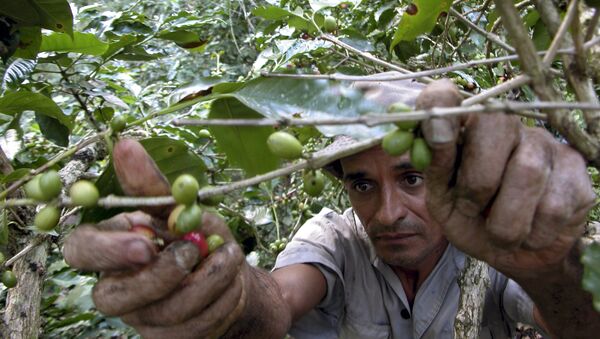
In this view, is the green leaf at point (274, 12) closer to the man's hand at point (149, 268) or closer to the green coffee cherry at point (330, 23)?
the green coffee cherry at point (330, 23)

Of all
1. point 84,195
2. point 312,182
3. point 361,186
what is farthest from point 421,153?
point 361,186

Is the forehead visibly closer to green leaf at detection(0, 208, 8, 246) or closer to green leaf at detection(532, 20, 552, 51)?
green leaf at detection(532, 20, 552, 51)

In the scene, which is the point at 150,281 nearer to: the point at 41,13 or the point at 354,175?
the point at 41,13

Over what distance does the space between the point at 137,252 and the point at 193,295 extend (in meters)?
0.12

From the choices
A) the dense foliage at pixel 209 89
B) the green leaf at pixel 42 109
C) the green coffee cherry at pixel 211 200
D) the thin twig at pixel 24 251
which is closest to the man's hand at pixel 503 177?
→ the dense foliage at pixel 209 89

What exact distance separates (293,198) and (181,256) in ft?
6.18

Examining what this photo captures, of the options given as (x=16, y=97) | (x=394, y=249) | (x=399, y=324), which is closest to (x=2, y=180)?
(x=16, y=97)

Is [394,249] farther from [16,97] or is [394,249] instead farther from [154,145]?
[16,97]

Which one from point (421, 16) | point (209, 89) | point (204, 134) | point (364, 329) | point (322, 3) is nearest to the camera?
point (209, 89)

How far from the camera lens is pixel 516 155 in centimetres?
78

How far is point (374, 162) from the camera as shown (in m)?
1.60

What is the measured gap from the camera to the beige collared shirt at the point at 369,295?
183 cm

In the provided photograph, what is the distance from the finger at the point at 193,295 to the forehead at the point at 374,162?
0.79 metres

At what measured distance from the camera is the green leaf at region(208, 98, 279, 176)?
1.20m
